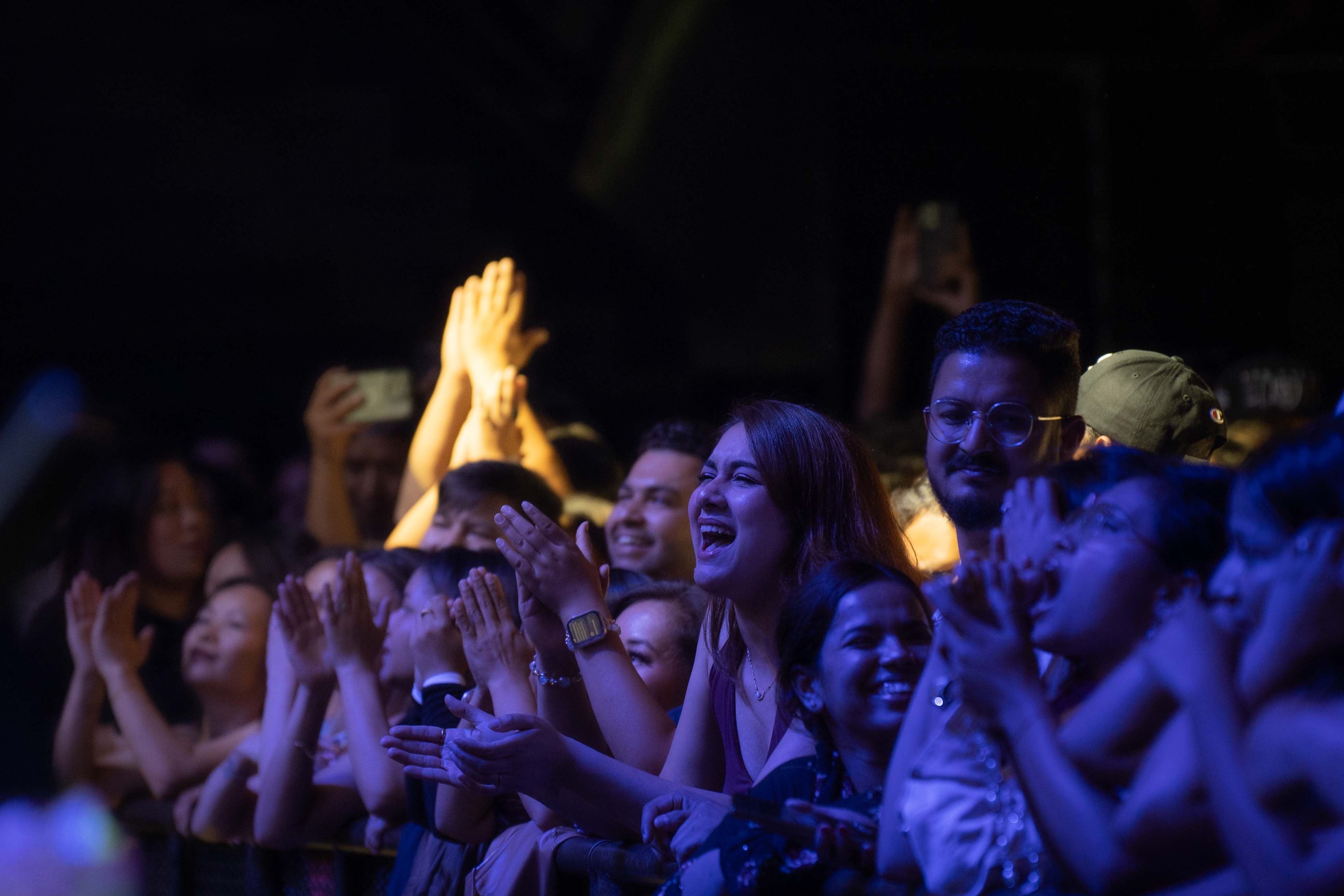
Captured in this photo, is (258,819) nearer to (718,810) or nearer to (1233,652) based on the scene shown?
(718,810)

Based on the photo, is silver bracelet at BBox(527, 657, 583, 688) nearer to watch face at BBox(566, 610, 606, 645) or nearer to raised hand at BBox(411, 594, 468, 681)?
watch face at BBox(566, 610, 606, 645)

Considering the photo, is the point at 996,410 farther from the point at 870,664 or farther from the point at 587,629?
the point at 587,629

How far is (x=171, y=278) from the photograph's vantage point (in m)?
8.35

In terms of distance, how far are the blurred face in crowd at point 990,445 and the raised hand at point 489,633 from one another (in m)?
0.86

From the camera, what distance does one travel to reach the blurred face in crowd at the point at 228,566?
4.00 metres

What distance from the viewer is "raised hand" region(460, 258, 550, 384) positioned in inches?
163

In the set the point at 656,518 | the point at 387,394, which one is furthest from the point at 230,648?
the point at 656,518

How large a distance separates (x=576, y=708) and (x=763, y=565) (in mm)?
469

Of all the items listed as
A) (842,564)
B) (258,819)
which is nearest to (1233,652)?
(842,564)

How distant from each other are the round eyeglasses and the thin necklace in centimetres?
51

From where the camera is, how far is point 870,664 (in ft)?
5.97

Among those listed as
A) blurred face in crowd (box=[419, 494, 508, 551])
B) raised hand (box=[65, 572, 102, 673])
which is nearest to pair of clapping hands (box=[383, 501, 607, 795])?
blurred face in crowd (box=[419, 494, 508, 551])

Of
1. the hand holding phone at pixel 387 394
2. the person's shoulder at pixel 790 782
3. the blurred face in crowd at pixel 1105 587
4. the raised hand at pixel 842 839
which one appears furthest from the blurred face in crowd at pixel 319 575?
the blurred face in crowd at pixel 1105 587

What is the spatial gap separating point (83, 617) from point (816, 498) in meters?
2.45
